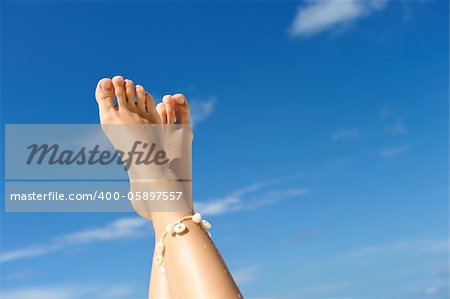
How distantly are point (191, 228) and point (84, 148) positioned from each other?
1049 millimetres

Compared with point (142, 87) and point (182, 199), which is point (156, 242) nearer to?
point (182, 199)

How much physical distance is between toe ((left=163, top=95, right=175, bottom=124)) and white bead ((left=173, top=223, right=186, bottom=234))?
3.84ft

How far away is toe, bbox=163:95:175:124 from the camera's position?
9.80 feet

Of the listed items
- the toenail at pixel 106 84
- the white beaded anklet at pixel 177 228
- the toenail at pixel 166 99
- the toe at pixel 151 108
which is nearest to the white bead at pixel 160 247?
the white beaded anklet at pixel 177 228

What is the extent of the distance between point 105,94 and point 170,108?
1.21 feet

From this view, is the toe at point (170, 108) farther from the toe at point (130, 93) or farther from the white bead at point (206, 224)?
the white bead at point (206, 224)

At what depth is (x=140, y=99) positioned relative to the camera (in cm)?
295

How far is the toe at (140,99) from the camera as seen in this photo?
2.88 metres

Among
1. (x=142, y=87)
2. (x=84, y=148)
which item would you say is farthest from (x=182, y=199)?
(x=142, y=87)

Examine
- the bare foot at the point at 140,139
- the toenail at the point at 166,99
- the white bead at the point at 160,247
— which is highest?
the toenail at the point at 166,99

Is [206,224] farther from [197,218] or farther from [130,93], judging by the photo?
[130,93]

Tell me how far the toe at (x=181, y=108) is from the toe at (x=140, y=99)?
19 centimetres

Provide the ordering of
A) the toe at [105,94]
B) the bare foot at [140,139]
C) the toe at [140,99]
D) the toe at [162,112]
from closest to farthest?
1. the bare foot at [140,139]
2. the toe at [105,94]
3. the toe at [140,99]
4. the toe at [162,112]

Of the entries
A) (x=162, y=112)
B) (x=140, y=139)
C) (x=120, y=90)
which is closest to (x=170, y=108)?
(x=162, y=112)
